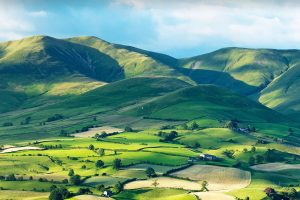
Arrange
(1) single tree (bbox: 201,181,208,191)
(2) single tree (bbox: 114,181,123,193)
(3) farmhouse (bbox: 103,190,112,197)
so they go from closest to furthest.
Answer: (3) farmhouse (bbox: 103,190,112,197) → (2) single tree (bbox: 114,181,123,193) → (1) single tree (bbox: 201,181,208,191)

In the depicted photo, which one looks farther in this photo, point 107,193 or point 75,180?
point 75,180

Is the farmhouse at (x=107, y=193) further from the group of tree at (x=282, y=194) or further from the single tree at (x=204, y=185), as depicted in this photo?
the group of tree at (x=282, y=194)

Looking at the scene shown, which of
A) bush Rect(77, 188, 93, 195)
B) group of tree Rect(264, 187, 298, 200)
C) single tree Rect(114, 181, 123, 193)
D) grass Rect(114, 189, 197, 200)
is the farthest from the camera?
single tree Rect(114, 181, 123, 193)

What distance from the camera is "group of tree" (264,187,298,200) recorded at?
171000 mm

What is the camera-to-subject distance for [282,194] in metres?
175

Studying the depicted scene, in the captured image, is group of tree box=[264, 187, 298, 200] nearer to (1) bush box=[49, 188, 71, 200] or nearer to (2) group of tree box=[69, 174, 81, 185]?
(1) bush box=[49, 188, 71, 200]

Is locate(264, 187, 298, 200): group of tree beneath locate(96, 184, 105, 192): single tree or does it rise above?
beneath

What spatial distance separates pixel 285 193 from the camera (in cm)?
17612

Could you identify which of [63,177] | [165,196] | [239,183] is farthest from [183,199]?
[63,177]

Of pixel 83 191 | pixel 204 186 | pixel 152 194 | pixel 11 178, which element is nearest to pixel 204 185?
pixel 204 186

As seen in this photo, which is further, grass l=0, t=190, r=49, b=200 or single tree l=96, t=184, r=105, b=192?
single tree l=96, t=184, r=105, b=192

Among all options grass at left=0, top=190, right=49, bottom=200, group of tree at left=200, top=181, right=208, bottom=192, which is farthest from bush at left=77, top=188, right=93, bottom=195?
group of tree at left=200, top=181, right=208, bottom=192

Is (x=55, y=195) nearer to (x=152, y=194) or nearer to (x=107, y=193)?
(x=107, y=193)

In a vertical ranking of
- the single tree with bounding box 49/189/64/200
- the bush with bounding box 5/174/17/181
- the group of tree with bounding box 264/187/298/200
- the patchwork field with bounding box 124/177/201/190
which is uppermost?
the bush with bounding box 5/174/17/181
